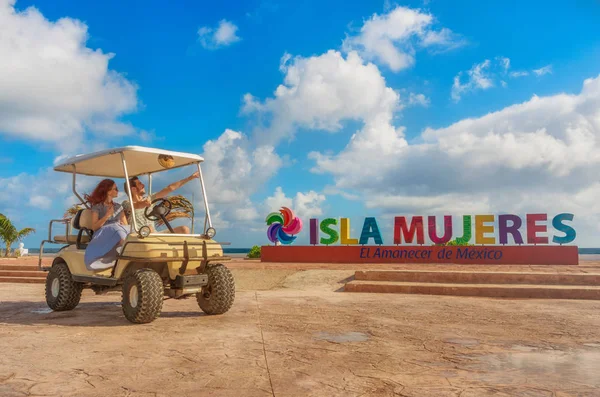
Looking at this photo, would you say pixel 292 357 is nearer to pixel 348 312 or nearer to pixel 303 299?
pixel 348 312

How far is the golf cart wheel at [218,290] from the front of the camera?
A: 693cm

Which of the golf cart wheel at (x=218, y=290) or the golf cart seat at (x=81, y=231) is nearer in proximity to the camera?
the golf cart wheel at (x=218, y=290)

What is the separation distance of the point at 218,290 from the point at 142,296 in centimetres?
127

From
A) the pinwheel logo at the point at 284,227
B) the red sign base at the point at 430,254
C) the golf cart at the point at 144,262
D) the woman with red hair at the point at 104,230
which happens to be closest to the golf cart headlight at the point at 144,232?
the golf cart at the point at 144,262

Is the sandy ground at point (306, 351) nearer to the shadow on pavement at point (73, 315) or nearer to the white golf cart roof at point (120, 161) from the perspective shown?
the shadow on pavement at point (73, 315)

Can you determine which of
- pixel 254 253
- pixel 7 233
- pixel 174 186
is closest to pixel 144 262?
pixel 174 186

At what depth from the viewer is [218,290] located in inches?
273

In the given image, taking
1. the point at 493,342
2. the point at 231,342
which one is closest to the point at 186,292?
the point at 231,342

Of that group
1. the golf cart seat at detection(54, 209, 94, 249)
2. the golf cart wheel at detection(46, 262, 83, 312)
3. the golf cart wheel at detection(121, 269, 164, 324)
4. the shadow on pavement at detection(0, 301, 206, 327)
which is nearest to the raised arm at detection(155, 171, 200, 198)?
the golf cart seat at detection(54, 209, 94, 249)

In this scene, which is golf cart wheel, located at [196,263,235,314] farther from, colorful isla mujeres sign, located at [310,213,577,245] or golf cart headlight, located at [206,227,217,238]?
colorful isla mujeres sign, located at [310,213,577,245]

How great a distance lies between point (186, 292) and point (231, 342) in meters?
1.70

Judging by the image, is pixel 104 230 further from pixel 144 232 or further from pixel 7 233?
pixel 7 233

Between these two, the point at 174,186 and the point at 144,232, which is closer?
the point at 144,232

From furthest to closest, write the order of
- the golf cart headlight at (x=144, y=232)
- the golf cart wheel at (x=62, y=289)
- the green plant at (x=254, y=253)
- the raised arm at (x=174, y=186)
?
the green plant at (x=254, y=253) → the golf cart wheel at (x=62, y=289) → the raised arm at (x=174, y=186) → the golf cart headlight at (x=144, y=232)
